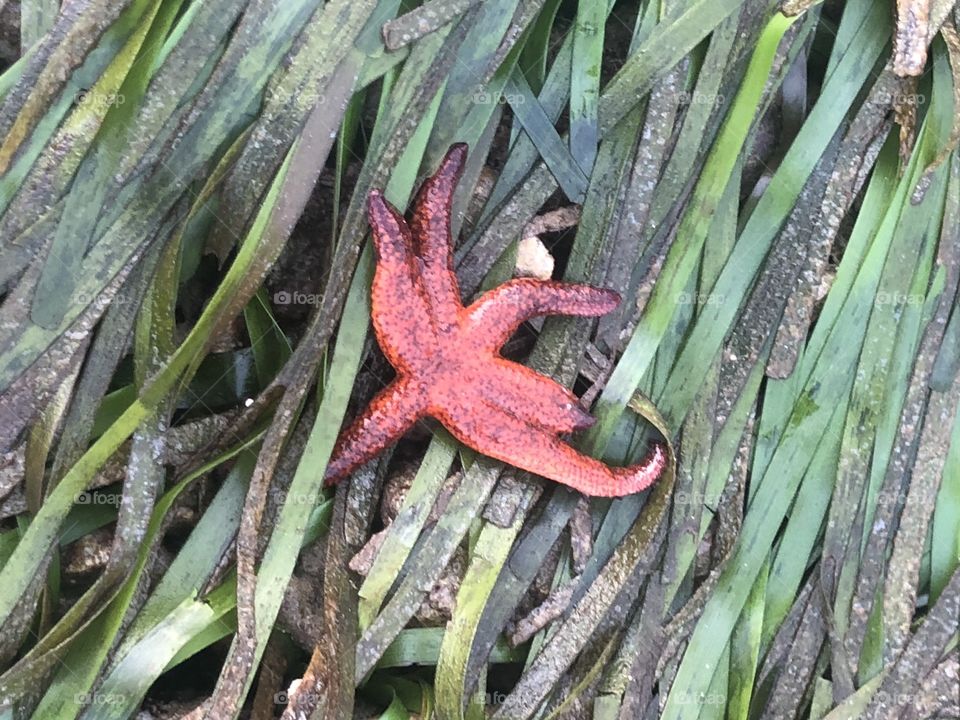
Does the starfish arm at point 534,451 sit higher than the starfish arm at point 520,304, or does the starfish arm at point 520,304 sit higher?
the starfish arm at point 520,304

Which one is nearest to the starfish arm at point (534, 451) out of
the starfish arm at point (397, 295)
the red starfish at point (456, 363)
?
the red starfish at point (456, 363)

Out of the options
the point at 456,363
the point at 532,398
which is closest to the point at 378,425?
the point at 456,363

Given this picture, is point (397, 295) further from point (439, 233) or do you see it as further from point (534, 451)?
point (534, 451)

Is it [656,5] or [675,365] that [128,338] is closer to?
[675,365]

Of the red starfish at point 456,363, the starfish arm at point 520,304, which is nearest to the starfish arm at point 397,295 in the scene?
the red starfish at point 456,363

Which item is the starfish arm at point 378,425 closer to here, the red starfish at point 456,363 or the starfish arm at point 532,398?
the red starfish at point 456,363

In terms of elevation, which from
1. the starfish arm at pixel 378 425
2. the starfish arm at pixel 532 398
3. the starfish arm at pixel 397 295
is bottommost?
the starfish arm at pixel 378 425

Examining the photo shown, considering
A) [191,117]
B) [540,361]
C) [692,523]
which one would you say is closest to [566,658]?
[692,523]
